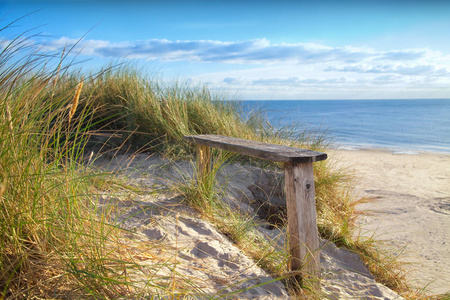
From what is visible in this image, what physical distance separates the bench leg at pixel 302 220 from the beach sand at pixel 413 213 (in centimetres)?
124

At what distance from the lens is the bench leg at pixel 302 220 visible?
7.80 ft

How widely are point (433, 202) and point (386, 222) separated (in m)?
1.72

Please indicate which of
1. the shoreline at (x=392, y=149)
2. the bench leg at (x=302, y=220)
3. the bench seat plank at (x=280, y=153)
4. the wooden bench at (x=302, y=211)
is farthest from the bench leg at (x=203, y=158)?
the shoreline at (x=392, y=149)

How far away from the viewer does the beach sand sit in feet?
12.1

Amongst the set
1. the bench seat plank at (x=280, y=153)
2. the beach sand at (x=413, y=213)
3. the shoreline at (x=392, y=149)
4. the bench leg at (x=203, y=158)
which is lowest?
the beach sand at (x=413, y=213)

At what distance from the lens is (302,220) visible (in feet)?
7.91

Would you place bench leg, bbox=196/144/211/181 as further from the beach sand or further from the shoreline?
the shoreline

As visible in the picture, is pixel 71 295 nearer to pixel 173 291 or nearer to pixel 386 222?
pixel 173 291

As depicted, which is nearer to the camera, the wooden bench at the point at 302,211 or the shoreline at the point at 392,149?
the wooden bench at the point at 302,211

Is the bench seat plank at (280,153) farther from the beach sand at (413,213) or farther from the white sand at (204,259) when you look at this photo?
the beach sand at (413,213)

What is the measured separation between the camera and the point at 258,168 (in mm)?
4863

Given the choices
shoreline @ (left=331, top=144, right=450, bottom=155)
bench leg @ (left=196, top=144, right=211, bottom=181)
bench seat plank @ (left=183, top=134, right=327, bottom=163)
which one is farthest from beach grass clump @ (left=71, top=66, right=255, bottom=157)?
shoreline @ (left=331, top=144, right=450, bottom=155)

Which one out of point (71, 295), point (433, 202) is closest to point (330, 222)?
point (71, 295)

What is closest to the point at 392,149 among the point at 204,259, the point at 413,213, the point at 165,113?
the point at 413,213
